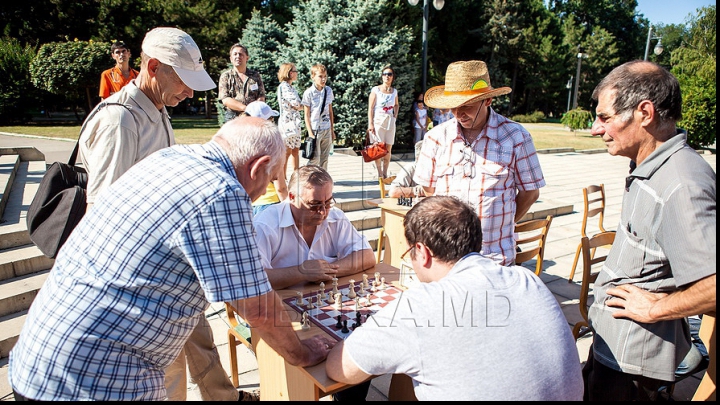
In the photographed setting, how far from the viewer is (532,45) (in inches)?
1374

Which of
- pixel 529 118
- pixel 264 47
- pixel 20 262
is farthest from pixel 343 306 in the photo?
pixel 529 118

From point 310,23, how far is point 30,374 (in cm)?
1317

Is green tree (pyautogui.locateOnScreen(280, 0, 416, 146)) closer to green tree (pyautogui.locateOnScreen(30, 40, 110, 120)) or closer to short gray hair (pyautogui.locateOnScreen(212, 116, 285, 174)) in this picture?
green tree (pyautogui.locateOnScreen(30, 40, 110, 120))

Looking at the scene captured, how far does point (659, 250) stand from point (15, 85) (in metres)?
23.3

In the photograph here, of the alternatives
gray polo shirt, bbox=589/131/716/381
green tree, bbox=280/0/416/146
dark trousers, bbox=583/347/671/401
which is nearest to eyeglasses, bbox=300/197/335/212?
gray polo shirt, bbox=589/131/716/381

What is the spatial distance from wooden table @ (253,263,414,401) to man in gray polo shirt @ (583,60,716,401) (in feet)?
3.80

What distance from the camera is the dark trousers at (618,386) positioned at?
1912 millimetres

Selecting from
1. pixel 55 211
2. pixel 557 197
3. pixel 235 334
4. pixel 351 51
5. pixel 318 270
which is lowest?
pixel 557 197

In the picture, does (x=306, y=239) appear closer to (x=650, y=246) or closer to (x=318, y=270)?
(x=318, y=270)

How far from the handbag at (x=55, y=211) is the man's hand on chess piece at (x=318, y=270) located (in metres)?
1.21

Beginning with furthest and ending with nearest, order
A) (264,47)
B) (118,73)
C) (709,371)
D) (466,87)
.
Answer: (264,47), (118,73), (466,87), (709,371)

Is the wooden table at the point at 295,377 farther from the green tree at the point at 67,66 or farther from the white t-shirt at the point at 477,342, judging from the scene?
the green tree at the point at 67,66

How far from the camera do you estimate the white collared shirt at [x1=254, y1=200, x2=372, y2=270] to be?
272cm

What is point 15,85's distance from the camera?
18344mm
